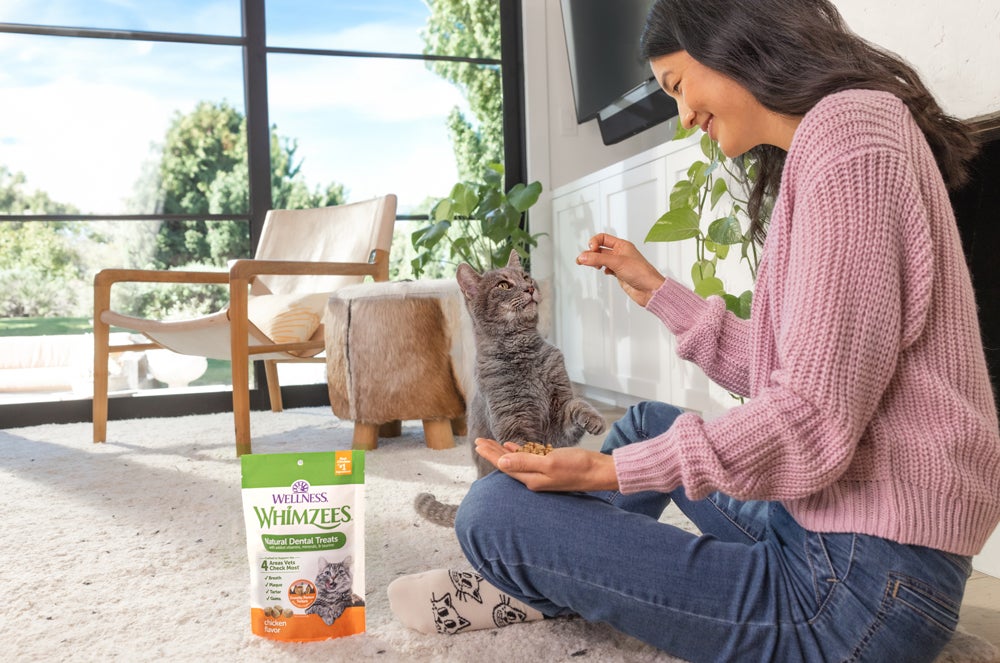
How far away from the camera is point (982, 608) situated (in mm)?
1294

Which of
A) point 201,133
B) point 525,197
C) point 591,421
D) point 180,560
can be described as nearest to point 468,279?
point 591,421

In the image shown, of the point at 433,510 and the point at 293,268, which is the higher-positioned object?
the point at 293,268

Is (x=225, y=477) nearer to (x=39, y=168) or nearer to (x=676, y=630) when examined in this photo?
(x=676, y=630)

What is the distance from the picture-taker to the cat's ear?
76.5 inches

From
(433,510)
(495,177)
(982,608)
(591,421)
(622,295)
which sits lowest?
(982,608)

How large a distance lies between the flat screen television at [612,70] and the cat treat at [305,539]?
225 centimetres

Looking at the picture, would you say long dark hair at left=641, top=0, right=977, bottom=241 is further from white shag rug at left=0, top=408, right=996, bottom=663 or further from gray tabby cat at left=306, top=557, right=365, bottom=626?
gray tabby cat at left=306, top=557, right=365, bottom=626

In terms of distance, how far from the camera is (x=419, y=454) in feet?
8.67

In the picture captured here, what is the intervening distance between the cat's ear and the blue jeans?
96 centimetres

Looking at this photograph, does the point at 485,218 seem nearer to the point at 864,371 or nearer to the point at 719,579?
the point at 719,579

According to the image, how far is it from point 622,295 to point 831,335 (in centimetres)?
246

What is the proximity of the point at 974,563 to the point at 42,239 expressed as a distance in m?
3.88

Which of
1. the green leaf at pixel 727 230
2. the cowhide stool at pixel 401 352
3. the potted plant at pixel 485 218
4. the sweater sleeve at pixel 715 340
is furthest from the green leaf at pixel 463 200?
the sweater sleeve at pixel 715 340

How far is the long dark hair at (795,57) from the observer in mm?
874
